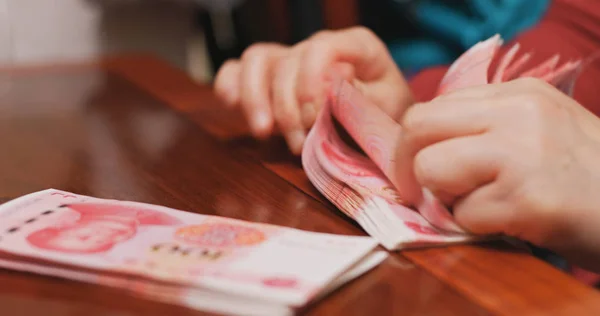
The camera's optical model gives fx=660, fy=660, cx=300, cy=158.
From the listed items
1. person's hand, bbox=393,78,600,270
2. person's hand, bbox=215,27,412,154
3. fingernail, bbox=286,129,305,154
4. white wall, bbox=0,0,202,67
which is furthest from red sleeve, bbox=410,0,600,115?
white wall, bbox=0,0,202,67

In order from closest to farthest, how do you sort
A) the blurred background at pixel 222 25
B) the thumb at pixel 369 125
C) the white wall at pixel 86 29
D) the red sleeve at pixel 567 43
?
the thumb at pixel 369 125 < the red sleeve at pixel 567 43 < the blurred background at pixel 222 25 < the white wall at pixel 86 29

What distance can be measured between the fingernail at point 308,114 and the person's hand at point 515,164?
19cm

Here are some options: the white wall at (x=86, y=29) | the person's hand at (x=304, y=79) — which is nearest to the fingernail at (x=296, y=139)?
the person's hand at (x=304, y=79)

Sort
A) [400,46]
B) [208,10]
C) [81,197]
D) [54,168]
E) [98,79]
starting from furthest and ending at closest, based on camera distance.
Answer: [208,10] < [400,46] < [98,79] < [54,168] < [81,197]

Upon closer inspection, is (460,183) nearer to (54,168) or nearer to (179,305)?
(179,305)

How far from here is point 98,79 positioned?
1.04m

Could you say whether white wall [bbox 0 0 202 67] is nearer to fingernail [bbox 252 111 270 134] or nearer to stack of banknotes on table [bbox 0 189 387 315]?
fingernail [bbox 252 111 270 134]

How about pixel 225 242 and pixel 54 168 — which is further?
pixel 54 168

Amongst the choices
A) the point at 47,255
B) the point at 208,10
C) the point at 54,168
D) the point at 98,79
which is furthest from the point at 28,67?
the point at 47,255

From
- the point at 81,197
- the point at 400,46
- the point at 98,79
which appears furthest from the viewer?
the point at 400,46

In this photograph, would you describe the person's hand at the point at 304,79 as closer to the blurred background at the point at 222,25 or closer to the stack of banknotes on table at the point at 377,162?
the stack of banknotes on table at the point at 377,162

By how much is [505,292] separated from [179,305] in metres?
0.17

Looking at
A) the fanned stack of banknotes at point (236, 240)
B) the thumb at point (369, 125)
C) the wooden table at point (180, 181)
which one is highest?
the thumb at point (369, 125)

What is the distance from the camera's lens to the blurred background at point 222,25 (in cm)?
105
